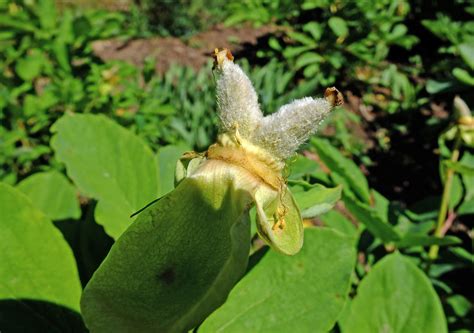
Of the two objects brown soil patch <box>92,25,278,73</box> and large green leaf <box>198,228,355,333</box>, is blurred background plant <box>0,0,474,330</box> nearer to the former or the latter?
large green leaf <box>198,228,355,333</box>

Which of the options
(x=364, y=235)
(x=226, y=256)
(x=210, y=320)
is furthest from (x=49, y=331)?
(x=364, y=235)

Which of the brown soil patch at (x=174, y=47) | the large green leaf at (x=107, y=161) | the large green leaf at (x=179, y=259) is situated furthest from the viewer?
the brown soil patch at (x=174, y=47)

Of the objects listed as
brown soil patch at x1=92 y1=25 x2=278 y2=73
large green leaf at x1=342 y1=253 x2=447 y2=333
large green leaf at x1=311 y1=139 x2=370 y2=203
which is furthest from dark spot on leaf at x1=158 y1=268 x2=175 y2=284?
brown soil patch at x1=92 y1=25 x2=278 y2=73

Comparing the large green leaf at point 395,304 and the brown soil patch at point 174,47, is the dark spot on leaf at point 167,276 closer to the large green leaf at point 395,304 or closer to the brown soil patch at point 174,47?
the large green leaf at point 395,304

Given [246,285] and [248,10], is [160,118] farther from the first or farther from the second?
[246,285]

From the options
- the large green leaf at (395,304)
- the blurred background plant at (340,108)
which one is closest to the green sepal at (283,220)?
the blurred background plant at (340,108)
